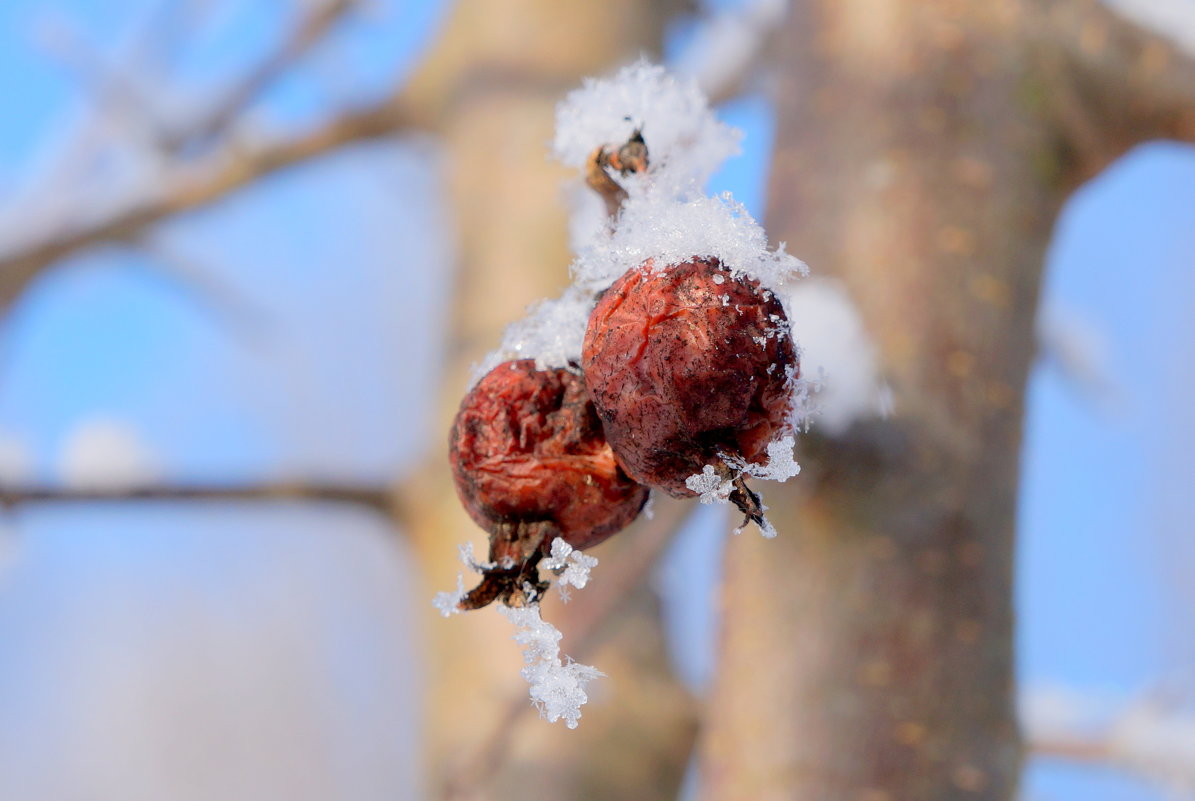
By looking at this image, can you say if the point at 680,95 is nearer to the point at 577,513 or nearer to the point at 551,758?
the point at 577,513

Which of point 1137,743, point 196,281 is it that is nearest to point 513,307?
point 1137,743

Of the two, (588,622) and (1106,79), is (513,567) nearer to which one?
(588,622)

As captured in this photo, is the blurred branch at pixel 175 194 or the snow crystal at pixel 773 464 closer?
the snow crystal at pixel 773 464

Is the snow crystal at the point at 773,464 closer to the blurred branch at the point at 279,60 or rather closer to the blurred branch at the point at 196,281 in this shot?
the blurred branch at the point at 196,281

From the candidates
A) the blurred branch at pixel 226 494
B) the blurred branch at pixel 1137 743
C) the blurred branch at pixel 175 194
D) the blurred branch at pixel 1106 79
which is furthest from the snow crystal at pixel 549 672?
the blurred branch at pixel 175 194

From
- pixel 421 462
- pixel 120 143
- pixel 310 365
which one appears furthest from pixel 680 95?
pixel 310 365

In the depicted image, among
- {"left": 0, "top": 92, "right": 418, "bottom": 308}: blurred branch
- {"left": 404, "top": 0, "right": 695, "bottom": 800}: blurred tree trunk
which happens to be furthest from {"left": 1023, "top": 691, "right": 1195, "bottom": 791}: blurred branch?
{"left": 0, "top": 92, "right": 418, "bottom": 308}: blurred branch
